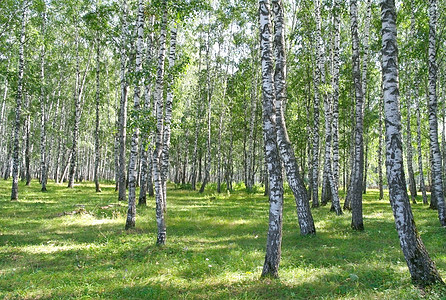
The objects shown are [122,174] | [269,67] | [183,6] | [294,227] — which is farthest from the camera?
[122,174]

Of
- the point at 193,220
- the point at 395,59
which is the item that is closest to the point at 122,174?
the point at 193,220

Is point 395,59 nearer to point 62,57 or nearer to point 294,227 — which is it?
point 294,227

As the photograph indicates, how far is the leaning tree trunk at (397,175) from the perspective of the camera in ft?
19.1

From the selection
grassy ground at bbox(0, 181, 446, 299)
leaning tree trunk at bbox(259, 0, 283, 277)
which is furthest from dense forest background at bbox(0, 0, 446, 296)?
grassy ground at bbox(0, 181, 446, 299)

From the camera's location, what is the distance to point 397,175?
6043 millimetres

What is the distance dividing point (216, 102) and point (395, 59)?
34886 mm

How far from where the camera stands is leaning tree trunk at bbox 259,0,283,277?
6816 millimetres

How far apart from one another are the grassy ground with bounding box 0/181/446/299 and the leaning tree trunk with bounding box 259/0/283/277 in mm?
524

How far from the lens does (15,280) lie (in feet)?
23.4

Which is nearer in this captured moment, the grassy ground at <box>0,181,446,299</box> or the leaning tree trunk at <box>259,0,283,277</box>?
the grassy ground at <box>0,181,446,299</box>

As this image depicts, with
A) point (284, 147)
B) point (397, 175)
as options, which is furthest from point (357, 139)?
point (397, 175)

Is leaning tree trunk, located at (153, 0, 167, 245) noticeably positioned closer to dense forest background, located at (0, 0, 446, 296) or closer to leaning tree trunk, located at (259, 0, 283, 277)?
dense forest background, located at (0, 0, 446, 296)

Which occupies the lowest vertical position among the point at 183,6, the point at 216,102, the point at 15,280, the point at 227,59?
the point at 15,280

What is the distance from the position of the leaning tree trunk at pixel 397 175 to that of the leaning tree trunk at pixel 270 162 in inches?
86.6
